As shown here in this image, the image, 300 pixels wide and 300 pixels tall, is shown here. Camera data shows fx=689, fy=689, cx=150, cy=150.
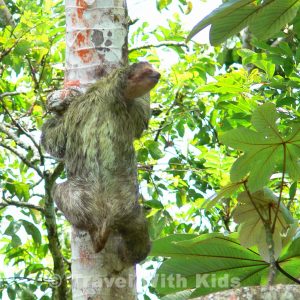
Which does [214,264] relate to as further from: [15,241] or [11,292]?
[11,292]

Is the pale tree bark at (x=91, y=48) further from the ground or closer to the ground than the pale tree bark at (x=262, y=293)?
further from the ground

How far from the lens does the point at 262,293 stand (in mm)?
1454

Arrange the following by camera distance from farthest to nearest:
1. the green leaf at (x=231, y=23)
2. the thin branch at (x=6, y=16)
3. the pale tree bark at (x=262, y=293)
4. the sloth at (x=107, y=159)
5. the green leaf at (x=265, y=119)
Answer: the thin branch at (x=6, y=16) < the sloth at (x=107, y=159) < the green leaf at (x=265, y=119) < the green leaf at (x=231, y=23) < the pale tree bark at (x=262, y=293)

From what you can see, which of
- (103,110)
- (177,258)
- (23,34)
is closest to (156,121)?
(23,34)

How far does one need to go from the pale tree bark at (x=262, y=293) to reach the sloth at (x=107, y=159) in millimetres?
1318

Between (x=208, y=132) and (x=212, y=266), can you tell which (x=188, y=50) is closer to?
(x=208, y=132)

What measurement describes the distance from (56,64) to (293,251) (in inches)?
176

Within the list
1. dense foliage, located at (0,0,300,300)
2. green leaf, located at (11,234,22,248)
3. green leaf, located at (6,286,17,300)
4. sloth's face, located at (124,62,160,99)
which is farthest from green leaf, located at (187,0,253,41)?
green leaf, located at (6,286,17,300)

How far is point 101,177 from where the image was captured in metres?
2.96

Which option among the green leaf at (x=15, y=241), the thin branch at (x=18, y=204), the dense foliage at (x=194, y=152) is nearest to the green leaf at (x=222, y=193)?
the dense foliage at (x=194, y=152)

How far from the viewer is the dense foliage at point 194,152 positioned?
2014 mm

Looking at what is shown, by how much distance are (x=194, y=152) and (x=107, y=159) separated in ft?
12.3

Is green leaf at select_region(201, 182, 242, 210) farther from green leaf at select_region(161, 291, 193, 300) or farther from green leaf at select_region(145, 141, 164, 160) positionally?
green leaf at select_region(145, 141, 164, 160)

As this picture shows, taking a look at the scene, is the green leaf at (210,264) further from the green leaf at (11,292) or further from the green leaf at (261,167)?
the green leaf at (11,292)
